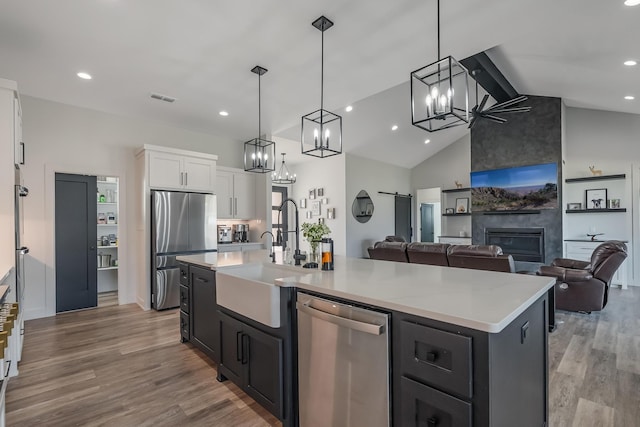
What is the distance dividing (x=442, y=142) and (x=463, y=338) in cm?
918

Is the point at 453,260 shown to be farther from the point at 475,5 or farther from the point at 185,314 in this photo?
the point at 185,314

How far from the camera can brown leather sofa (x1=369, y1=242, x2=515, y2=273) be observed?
13.1 ft

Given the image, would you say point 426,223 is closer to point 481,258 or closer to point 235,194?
point 481,258

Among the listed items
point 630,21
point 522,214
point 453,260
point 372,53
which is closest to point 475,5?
point 372,53

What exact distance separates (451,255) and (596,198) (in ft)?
14.9

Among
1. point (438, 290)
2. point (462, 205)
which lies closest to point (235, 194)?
point (438, 290)

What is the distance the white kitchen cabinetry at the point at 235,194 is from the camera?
5832mm

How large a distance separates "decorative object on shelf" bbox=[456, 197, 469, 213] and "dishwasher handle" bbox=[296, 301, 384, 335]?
8453 mm

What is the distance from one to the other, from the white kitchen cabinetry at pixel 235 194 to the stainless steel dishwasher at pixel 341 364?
4.41 m

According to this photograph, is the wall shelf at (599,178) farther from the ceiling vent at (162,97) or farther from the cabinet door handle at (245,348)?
the ceiling vent at (162,97)

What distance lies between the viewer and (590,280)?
12.9 ft

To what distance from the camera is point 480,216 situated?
24.7 ft

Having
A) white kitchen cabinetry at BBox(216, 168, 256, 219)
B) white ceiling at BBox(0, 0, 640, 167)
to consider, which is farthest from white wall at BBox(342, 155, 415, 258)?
white ceiling at BBox(0, 0, 640, 167)

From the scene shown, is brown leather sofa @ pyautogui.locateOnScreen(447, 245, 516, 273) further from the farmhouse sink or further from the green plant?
the farmhouse sink
